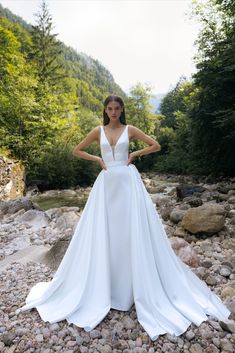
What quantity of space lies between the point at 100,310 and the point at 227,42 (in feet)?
40.4

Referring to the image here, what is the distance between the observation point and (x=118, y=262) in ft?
10.2

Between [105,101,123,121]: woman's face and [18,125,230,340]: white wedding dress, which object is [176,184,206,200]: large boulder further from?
[105,101,123,121]: woman's face

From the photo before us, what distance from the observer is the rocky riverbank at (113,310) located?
258 cm

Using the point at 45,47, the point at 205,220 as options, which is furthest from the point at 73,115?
the point at 205,220

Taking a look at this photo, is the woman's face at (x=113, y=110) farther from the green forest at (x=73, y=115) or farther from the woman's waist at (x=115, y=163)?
the green forest at (x=73, y=115)

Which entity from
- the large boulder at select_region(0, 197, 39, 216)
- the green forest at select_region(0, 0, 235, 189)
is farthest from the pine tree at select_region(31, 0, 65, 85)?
the large boulder at select_region(0, 197, 39, 216)

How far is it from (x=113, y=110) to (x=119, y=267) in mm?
1707

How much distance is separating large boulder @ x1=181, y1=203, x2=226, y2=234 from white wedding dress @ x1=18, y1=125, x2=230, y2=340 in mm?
2505

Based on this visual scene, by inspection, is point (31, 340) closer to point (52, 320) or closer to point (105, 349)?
point (52, 320)

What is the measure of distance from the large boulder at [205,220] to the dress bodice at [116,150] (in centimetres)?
319

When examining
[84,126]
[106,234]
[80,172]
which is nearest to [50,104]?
[80,172]

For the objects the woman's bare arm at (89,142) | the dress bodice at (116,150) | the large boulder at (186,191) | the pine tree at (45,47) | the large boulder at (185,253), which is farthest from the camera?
the pine tree at (45,47)

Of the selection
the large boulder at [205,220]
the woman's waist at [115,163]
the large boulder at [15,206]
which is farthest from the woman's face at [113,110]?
the large boulder at [15,206]

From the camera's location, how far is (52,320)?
9.41ft
